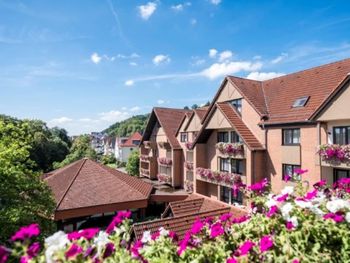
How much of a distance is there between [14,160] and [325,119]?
16853 millimetres

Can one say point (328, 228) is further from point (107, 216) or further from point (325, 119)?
point (107, 216)

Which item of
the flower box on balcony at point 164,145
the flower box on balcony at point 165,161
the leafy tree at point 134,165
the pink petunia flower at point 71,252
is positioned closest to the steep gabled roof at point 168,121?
the flower box on balcony at point 164,145

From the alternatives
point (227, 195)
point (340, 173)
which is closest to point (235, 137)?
point (227, 195)

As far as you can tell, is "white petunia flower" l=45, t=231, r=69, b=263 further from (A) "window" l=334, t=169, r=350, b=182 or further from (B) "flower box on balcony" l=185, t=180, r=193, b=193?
(B) "flower box on balcony" l=185, t=180, r=193, b=193

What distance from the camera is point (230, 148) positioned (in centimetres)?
2119

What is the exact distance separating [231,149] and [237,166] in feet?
5.64

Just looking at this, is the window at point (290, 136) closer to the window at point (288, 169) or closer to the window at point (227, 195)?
the window at point (288, 169)

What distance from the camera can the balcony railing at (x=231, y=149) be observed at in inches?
808

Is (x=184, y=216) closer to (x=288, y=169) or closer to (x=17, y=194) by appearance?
(x=17, y=194)

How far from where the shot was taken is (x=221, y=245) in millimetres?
3891

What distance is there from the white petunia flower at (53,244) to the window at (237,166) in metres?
19.7

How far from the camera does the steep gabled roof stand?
32.8m

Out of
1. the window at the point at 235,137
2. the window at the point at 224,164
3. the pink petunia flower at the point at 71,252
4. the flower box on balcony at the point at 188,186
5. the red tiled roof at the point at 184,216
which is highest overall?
the window at the point at 235,137

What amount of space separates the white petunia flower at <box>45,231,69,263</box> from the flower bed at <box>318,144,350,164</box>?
15.3 metres
